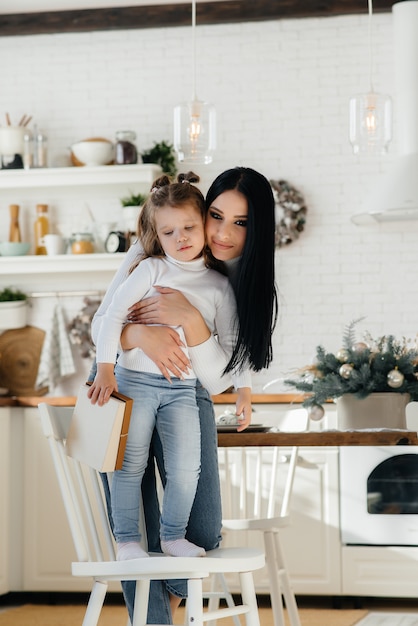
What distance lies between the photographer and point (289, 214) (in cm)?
564

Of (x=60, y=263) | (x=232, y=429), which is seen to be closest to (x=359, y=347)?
(x=232, y=429)

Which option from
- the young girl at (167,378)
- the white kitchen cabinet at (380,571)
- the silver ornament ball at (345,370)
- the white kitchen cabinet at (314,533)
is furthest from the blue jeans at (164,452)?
the white kitchen cabinet at (380,571)

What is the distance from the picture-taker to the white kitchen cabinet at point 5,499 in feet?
14.8

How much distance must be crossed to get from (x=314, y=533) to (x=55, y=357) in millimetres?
1963

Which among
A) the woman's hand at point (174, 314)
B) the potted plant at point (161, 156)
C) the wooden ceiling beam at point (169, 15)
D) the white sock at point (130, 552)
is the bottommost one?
the white sock at point (130, 552)

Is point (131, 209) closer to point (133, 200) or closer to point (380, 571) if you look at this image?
point (133, 200)

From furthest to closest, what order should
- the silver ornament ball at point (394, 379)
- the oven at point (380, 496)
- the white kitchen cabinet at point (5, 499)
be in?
the white kitchen cabinet at point (5, 499) → the oven at point (380, 496) → the silver ornament ball at point (394, 379)

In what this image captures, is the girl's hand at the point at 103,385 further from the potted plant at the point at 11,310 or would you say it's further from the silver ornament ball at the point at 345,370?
the potted plant at the point at 11,310

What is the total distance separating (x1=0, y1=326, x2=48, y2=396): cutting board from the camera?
18.7 ft

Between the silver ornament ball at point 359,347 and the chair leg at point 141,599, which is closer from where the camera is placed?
the chair leg at point 141,599

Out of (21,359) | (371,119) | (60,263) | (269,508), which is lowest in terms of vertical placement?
(269,508)

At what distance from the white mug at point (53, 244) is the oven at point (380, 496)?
7.36 feet

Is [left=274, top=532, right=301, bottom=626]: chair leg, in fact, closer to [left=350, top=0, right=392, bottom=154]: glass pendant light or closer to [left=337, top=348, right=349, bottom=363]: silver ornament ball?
[left=337, top=348, right=349, bottom=363]: silver ornament ball

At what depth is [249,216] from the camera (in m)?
2.15
